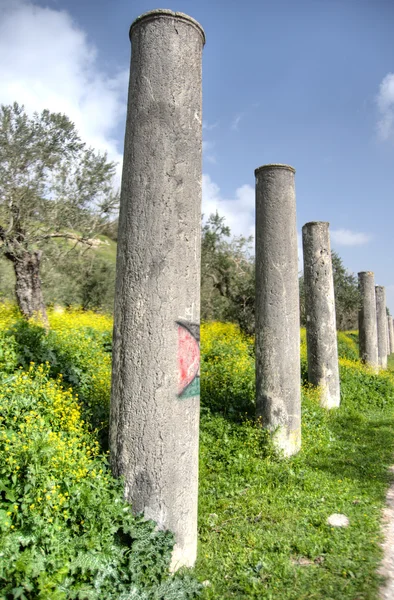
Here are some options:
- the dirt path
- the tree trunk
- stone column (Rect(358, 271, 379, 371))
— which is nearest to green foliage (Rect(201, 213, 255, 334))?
stone column (Rect(358, 271, 379, 371))

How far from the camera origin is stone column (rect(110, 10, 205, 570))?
12.4ft

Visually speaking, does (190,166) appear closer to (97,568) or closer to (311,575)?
(97,568)

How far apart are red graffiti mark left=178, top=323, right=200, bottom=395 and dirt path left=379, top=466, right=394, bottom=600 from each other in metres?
2.27

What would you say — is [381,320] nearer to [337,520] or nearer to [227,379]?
[227,379]

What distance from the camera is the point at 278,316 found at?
6980 millimetres

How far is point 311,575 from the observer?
3811 millimetres

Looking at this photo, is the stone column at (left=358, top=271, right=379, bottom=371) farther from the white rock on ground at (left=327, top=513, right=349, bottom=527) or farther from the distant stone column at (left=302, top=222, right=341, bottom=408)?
Answer: the white rock on ground at (left=327, top=513, right=349, bottom=527)

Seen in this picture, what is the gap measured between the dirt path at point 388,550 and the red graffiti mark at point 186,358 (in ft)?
7.44

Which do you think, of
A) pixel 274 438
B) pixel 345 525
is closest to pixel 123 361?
pixel 345 525

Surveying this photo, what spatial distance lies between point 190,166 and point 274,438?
4.42m

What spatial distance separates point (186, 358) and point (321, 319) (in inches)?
282

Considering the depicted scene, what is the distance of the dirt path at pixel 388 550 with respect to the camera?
3568mm

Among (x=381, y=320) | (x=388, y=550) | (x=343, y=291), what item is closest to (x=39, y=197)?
(x=388, y=550)

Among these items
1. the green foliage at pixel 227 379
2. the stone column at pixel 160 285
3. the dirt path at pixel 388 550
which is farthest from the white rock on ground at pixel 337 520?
the green foliage at pixel 227 379
